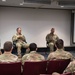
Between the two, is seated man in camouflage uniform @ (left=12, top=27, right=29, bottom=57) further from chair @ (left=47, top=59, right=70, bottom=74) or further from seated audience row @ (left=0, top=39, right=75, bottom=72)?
chair @ (left=47, top=59, right=70, bottom=74)

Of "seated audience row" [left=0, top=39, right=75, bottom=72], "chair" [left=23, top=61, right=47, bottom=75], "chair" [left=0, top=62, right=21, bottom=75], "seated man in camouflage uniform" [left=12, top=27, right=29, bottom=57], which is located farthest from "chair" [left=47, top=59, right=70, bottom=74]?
"seated man in camouflage uniform" [left=12, top=27, right=29, bottom=57]

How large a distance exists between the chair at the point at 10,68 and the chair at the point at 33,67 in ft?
0.46

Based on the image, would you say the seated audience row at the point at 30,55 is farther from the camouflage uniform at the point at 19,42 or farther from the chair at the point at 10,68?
the camouflage uniform at the point at 19,42

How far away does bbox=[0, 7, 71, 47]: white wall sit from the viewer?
9727 millimetres

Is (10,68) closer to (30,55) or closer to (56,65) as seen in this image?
(30,55)

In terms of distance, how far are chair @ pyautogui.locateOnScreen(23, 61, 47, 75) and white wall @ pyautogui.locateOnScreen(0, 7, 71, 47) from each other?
259 inches

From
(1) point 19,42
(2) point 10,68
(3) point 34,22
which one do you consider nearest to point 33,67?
(2) point 10,68

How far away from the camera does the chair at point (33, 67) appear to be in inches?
127

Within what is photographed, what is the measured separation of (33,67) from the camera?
3.29 metres

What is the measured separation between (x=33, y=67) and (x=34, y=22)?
23.7 feet

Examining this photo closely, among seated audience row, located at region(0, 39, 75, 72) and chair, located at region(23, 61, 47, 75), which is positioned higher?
seated audience row, located at region(0, 39, 75, 72)

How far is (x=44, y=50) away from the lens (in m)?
10.4

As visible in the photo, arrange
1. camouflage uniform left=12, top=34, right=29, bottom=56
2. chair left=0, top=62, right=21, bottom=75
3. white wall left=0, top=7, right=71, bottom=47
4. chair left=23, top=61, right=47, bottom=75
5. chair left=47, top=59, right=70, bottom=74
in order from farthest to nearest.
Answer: white wall left=0, top=7, right=71, bottom=47 < camouflage uniform left=12, top=34, right=29, bottom=56 < chair left=47, top=59, right=70, bottom=74 < chair left=23, top=61, right=47, bottom=75 < chair left=0, top=62, right=21, bottom=75

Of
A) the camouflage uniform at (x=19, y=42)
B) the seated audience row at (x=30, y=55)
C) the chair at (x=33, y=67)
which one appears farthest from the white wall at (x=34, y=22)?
the chair at (x=33, y=67)
